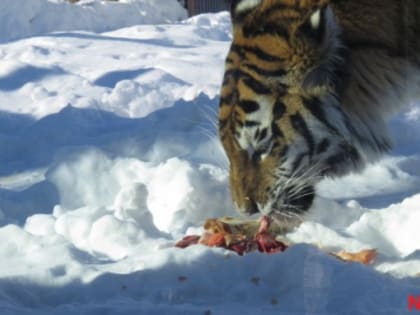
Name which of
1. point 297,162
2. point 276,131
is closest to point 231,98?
point 276,131

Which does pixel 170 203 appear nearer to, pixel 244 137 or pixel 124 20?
pixel 244 137

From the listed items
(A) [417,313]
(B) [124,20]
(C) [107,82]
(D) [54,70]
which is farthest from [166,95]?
(B) [124,20]

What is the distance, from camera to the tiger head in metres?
3.05

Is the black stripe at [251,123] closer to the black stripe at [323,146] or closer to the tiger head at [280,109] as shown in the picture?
the tiger head at [280,109]

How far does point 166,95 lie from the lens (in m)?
6.03

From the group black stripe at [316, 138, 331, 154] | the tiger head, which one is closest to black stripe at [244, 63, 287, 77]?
the tiger head

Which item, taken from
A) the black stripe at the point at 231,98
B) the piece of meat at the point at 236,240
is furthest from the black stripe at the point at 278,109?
the piece of meat at the point at 236,240

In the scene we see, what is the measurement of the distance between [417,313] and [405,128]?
271cm

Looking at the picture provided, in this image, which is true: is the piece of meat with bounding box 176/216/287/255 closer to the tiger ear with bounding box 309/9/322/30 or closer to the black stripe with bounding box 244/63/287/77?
the black stripe with bounding box 244/63/287/77

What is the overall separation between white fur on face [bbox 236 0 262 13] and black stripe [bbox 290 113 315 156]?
0.39 m

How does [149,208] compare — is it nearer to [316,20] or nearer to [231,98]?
[231,98]

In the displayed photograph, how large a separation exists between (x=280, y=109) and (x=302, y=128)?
93mm

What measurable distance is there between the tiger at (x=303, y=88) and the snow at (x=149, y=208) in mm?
260

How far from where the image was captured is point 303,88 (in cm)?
307
